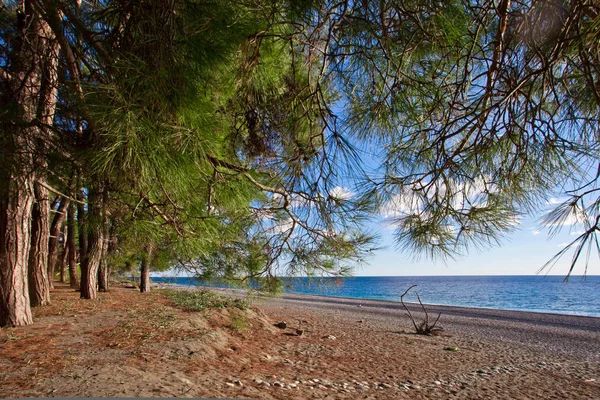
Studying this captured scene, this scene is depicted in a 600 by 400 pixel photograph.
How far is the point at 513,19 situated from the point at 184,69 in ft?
5.43

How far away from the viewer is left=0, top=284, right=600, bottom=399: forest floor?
2.45 metres

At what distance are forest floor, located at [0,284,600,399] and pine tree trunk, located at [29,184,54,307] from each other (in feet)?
1.05

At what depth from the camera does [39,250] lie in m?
5.10

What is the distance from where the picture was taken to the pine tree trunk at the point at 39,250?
504cm

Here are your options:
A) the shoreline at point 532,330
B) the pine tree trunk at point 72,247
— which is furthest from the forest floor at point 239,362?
the pine tree trunk at point 72,247

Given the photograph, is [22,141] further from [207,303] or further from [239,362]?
[207,303]

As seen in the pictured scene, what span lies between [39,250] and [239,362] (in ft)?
11.4

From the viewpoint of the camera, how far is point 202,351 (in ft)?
11.7

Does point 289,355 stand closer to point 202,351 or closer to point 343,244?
point 202,351

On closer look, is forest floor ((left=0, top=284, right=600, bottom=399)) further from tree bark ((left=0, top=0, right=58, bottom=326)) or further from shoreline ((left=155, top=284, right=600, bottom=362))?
shoreline ((left=155, top=284, right=600, bottom=362))

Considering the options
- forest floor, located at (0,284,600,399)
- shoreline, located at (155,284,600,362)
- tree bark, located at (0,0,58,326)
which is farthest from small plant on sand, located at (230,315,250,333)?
tree bark, located at (0,0,58,326)

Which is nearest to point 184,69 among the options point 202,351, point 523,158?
point 523,158

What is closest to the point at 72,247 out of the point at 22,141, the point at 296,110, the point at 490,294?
the point at 22,141

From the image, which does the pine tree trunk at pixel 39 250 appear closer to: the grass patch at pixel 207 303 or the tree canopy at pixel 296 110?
the grass patch at pixel 207 303
